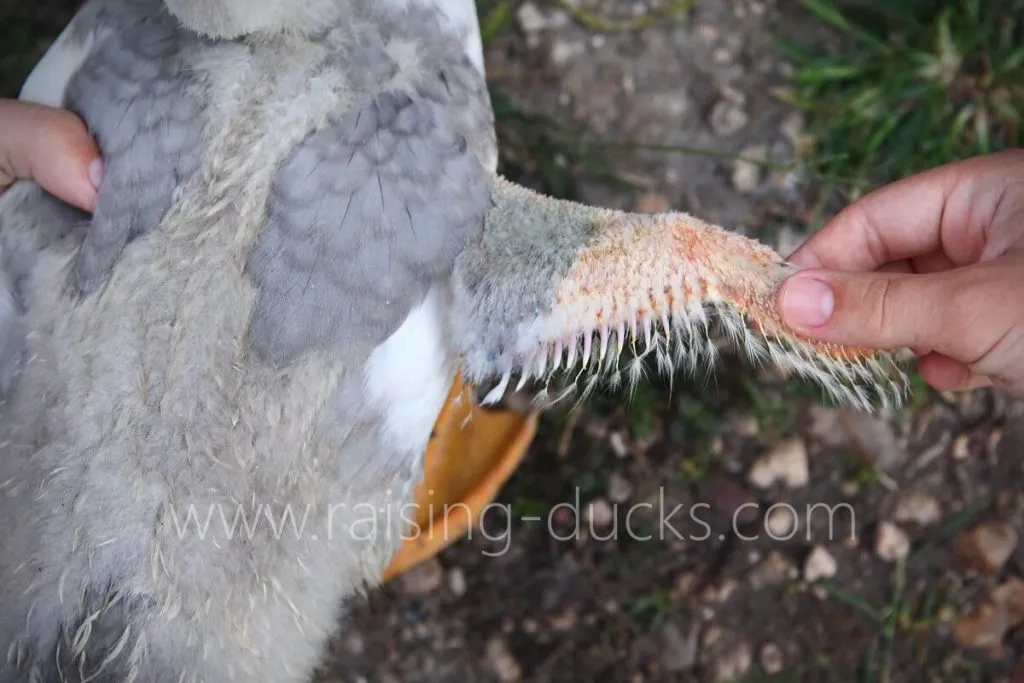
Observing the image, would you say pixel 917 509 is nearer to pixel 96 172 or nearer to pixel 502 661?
pixel 502 661

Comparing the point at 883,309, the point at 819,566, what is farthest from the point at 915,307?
the point at 819,566

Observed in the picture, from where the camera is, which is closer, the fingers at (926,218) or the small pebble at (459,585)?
Answer: the fingers at (926,218)

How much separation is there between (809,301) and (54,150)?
980mm

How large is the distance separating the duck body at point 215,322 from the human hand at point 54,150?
1.2 inches

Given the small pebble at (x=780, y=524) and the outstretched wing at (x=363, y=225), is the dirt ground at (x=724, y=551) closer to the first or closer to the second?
the small pebble at (x=780, y=524)

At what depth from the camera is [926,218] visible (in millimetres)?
1325

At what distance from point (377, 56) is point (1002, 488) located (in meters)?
1.64

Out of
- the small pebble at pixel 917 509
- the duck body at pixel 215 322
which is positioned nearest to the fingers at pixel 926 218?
the duck body at pixel 215 322

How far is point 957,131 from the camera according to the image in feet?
6.51

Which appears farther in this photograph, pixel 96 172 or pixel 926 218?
pixel 926 218

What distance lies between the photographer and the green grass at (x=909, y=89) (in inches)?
78.0

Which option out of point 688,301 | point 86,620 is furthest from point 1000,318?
point 86,620

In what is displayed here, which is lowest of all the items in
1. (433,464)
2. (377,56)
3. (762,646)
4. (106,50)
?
(762,646)

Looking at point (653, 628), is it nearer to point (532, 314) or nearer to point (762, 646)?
point (762, 646)
